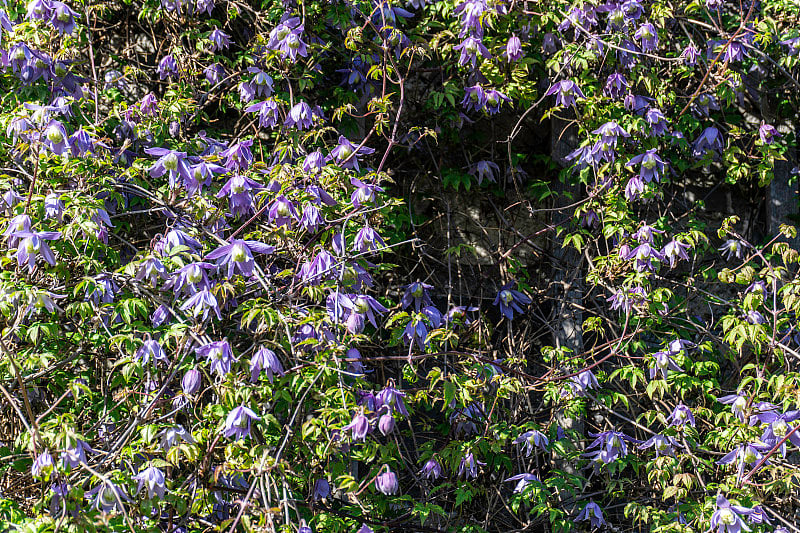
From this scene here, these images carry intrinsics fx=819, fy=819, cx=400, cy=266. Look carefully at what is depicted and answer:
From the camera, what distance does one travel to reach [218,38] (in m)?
2.63

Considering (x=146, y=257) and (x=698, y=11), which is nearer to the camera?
(x=146, y=257)

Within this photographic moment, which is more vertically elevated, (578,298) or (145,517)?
(145,517)

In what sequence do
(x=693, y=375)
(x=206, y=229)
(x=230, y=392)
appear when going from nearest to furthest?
1. (x=230, y=392)
2. (x=206, y=229)
3. (x=693, y=375)

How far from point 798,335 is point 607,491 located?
2.53 ft

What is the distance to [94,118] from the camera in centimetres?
250

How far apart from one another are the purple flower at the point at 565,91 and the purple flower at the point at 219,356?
4.53 feet

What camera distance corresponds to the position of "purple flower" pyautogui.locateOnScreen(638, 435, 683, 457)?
235cm

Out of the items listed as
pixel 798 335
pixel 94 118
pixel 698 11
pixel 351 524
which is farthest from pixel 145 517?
pixel 698 11

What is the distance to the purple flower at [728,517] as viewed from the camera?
6.69 feet

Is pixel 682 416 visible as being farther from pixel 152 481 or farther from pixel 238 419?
pixel 152 481

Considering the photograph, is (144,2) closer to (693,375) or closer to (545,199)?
(545,199)

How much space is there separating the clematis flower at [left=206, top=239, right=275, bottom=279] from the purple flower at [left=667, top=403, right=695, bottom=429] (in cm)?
132

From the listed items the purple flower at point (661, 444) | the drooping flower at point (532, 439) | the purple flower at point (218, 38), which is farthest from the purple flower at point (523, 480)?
the purple flower at point (218, 38)

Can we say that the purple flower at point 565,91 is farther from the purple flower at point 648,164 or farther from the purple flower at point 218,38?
the purple flower at point 218,38
